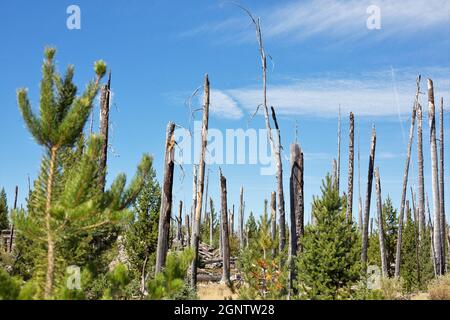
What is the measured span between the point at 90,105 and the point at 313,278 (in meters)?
7.76

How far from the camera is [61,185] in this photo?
775 centimetres

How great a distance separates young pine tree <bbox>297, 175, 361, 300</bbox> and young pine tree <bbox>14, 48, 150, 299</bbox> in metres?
6.37

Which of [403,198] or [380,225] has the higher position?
[403,198]

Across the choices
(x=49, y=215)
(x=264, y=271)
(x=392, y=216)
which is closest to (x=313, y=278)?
(x=264, y=271)

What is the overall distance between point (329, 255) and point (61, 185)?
736 cm

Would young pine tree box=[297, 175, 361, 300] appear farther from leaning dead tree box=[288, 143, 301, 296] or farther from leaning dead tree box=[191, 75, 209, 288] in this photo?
leaning dead tree box=[191, 75, 209, 288]

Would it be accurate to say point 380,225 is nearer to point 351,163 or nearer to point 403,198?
point 403,198

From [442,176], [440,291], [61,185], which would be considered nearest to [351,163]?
[442,176]

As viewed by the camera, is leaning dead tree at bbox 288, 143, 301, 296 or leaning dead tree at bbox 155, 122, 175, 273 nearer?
leaning dead tree at bbox 155, 122, 175, 273

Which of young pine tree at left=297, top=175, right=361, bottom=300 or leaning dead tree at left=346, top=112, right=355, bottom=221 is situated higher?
leaning dead tree at left=346, top=112, right=355, bottom=221

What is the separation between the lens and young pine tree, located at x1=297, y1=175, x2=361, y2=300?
12.6 metres

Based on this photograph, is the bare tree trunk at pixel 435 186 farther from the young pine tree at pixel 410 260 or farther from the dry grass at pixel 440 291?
the dry grass at pixel 440 291

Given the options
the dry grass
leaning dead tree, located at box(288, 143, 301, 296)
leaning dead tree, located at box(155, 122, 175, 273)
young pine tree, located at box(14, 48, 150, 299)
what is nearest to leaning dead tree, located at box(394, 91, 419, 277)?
the dry grass
